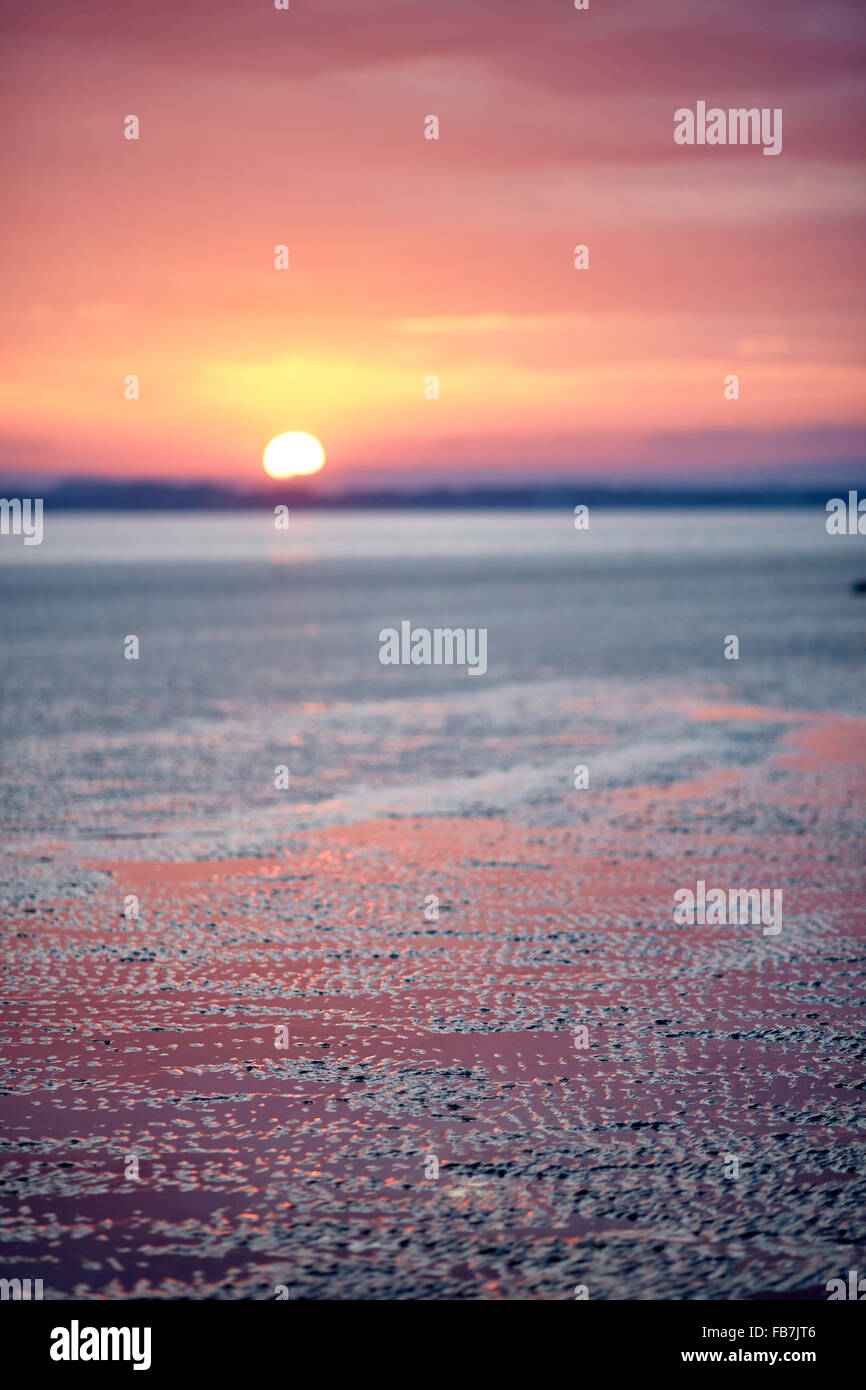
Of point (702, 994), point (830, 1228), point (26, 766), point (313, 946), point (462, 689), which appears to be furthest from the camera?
point (462, 689)

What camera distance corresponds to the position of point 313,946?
10.0m

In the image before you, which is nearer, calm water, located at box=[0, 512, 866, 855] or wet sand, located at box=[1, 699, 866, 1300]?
wet sand, located at box=[1, 699, 866, 1300]

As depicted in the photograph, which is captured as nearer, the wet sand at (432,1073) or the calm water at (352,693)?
the wet sand at (432,1073)

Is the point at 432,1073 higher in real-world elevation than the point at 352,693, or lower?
lower

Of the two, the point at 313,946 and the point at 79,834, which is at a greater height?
the point at 79,834

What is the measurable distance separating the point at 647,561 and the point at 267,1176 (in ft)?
243

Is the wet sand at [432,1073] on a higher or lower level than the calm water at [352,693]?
lower

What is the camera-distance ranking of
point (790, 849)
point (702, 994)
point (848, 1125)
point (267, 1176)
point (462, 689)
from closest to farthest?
point (267, 1176) < point (848, 1125) < point (702, 994) < point (790, 849) < point (462, 689)

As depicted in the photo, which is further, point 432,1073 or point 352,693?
point 352,693

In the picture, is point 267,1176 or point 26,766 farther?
point 26,766

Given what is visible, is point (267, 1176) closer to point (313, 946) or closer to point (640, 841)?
point (313, 946)

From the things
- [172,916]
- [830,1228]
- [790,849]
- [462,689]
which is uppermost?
[462,689]

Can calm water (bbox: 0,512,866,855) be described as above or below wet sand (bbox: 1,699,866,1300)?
above

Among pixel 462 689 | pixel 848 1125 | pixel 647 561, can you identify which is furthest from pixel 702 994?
pixel 647 561
